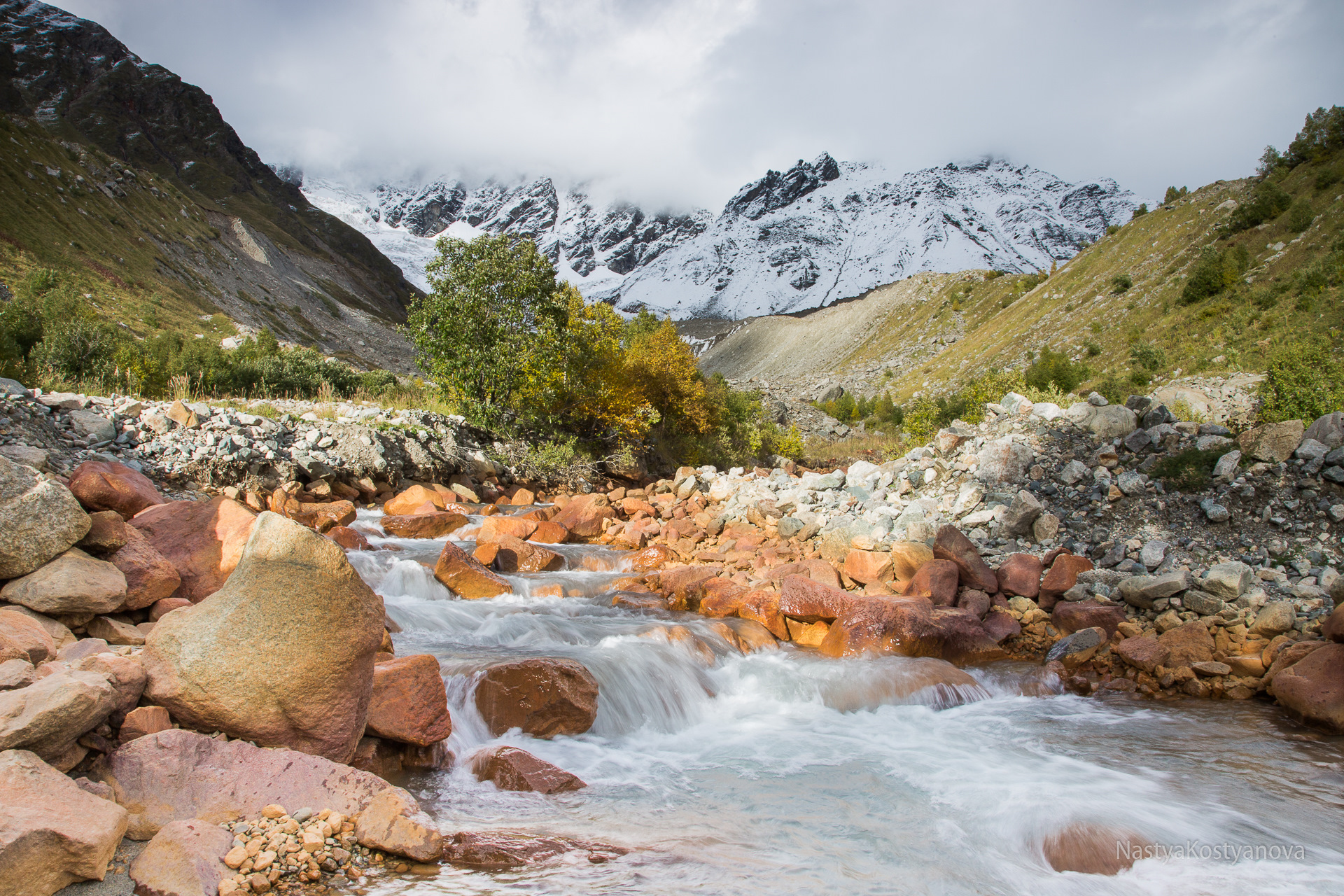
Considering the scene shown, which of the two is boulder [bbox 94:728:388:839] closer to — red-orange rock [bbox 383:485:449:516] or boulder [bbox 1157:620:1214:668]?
boulder [bbox 1157:620:1214:668]

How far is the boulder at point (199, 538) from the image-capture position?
6230mm

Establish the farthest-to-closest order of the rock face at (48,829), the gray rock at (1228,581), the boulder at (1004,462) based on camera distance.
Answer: the boulder at (1004,462), the gray rock at (1228,581), the rock face at (48,829)

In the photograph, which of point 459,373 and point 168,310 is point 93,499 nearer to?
point 459,373

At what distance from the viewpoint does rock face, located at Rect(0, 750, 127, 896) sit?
270 centimetres

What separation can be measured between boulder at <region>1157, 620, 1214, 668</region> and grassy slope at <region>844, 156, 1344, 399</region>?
20.9m

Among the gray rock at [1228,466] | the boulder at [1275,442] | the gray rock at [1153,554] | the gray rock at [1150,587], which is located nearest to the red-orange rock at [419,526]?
the gray rock at [1150,587]

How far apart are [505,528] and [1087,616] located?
10233 millimetres

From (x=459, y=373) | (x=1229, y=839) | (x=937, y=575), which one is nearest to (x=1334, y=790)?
(x=1229, y=839)

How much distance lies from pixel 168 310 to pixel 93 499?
44557mm

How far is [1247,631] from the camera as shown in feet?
26.2

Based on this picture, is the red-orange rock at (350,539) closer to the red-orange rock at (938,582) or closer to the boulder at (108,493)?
the boulder at (108,493)

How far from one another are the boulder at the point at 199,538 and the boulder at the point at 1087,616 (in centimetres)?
994

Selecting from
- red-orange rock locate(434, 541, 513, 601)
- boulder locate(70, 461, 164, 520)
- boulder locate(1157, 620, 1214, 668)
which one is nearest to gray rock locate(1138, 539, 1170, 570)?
boulder locate(1157, 620, 1214, 668)

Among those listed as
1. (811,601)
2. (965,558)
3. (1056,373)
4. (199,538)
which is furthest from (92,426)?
(1056,373)
